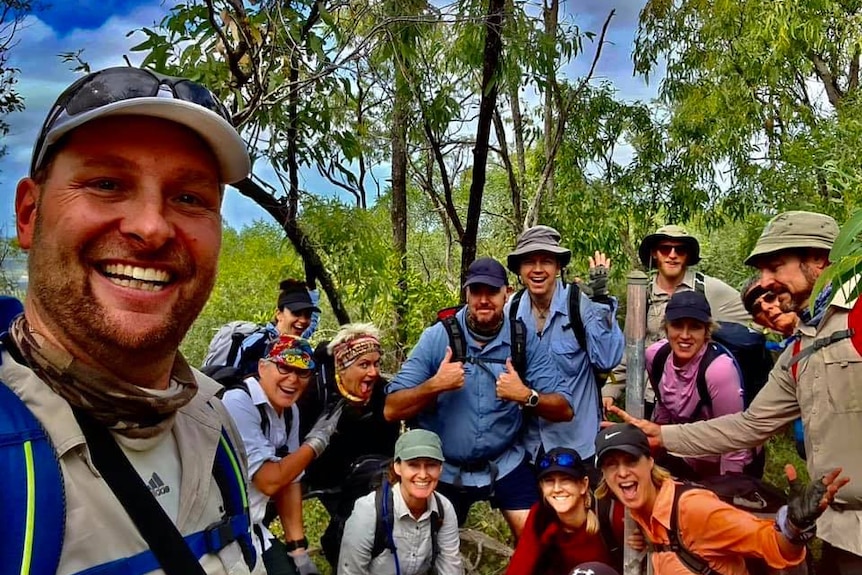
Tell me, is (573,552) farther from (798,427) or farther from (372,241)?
(372,241)

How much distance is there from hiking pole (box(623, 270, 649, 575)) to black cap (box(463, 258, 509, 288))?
0.75 m

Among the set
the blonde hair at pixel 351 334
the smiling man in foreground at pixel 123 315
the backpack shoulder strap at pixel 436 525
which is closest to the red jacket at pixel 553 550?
the backpack shoulder strap at pixel 436 525

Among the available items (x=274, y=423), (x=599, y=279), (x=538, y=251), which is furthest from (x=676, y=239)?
(x=274, y=423)

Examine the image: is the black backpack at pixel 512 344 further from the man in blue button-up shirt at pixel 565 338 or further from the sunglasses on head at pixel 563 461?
the sunglasses on head at pixel 563 461

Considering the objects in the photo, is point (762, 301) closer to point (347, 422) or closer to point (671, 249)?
point (671, 249)

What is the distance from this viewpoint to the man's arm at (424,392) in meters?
3.40

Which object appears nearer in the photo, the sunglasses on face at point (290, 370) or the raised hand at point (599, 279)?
the sunglasses on face at point (290, 370)

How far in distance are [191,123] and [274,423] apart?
2.60 m

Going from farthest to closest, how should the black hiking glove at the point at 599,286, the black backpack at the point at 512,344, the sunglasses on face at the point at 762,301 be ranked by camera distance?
the black hiking glove at the point at 599,286 < the black backpack at the point at 512,344 < the sunglasses on face at the point at 762,301

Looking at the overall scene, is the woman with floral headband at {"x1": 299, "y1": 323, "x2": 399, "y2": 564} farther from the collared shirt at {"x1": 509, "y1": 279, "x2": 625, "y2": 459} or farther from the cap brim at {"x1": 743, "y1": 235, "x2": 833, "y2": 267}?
the cap brim at {"x1": 743, "y1": 235, "x2": 833, "y2": 267}

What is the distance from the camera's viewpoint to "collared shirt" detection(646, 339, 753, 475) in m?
3.35

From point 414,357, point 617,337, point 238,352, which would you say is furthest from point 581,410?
point 238,352

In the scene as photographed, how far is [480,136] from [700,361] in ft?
10.4

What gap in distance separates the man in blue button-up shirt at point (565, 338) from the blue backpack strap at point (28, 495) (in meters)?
3.08
